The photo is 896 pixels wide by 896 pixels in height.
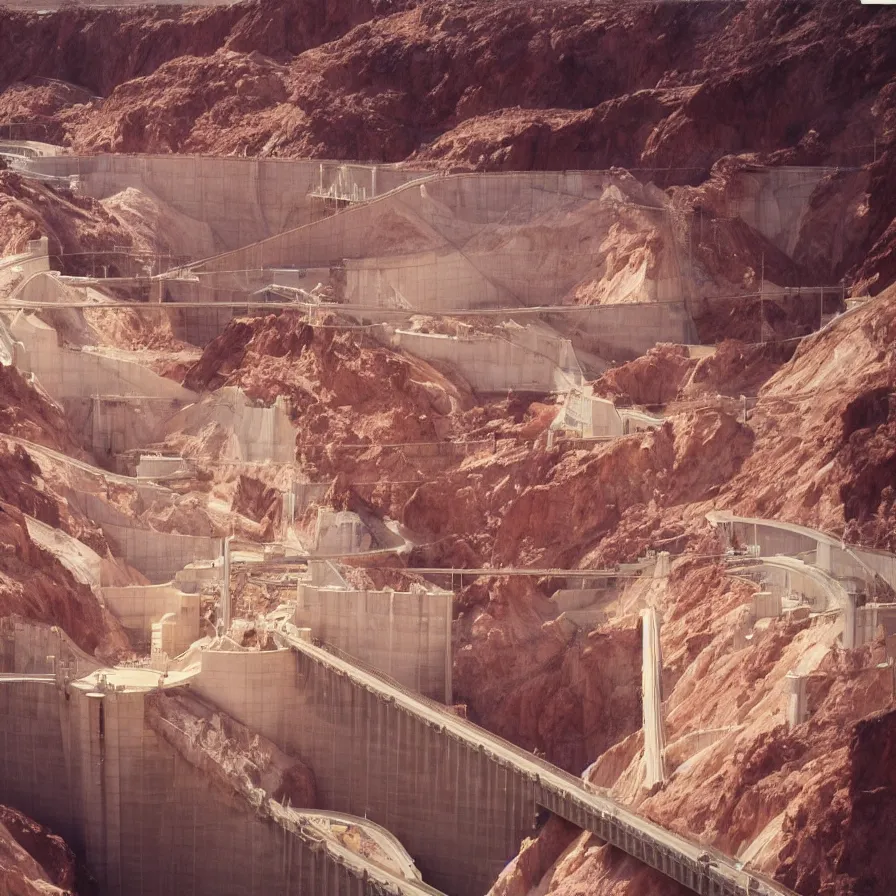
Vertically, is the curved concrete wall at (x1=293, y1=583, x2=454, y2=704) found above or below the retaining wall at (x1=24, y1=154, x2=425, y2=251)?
below

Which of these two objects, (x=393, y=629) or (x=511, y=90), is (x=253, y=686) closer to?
(x=393, y=629)

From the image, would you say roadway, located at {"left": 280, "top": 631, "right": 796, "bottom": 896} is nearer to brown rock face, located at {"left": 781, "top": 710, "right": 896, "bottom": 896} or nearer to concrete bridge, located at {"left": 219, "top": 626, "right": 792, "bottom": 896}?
concrete bridge, located at {"left": 219, "top": 626, "right": 792, "bottom": 896}

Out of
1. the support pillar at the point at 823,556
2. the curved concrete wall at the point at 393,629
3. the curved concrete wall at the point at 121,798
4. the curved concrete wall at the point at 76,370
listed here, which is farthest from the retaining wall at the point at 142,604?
the support pillar at the point at 823,556

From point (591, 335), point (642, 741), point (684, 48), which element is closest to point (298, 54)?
point (684, 48)

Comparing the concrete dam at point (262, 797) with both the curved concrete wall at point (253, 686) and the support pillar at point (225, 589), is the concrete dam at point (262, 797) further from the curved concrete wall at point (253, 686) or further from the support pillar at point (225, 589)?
the support pillar at point (225, 589)

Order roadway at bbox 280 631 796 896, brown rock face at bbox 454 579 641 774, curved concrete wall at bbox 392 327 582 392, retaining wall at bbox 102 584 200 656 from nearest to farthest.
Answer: roadway at bbox 280 631 796 896 → brown rock face at bbox 454 579 641 774 → retaining wall at bbox 102 584 200 656 → curved concrete wall at bbox 392 327 582 392

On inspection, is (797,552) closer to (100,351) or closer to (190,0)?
(100,351)

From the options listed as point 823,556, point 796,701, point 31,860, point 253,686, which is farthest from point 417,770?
point 796,701

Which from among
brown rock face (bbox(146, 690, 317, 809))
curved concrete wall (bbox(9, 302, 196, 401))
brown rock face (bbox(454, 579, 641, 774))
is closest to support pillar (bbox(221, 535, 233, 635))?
brown rock face (bbox(146, 690, 317, 809))
